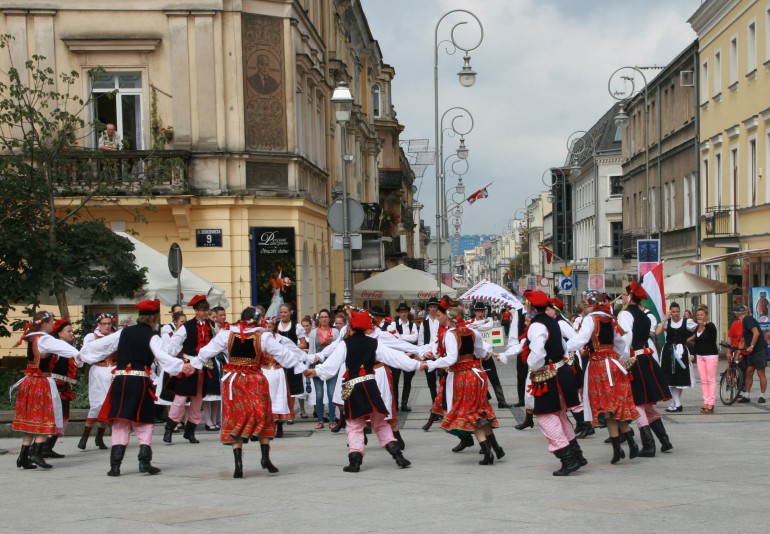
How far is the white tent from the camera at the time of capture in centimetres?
2008

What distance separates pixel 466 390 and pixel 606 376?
63.5 inches

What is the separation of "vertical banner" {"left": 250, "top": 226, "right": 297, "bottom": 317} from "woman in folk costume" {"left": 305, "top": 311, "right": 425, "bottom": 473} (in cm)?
1341

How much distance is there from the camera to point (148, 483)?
1224 cm

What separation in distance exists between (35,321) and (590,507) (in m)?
7.17

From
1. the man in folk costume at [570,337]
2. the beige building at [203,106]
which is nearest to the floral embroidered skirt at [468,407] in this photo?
the man in folk costume at [570,337]

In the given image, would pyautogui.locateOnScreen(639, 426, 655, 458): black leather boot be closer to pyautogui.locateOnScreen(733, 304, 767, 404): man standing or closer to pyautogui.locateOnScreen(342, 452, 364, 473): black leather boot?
pyautogui.locateOnScreen(342, 452, 364, 473): black leather boot

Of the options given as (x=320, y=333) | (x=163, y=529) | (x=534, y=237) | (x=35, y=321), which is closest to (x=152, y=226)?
(x=320, y=333)

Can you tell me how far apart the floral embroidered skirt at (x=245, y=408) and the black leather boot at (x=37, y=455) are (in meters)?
2.59

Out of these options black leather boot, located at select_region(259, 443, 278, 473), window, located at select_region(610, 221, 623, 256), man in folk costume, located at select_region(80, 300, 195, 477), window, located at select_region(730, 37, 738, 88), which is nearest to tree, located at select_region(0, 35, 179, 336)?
man in folk costume, located at select_region(80, 300, 195, 477)

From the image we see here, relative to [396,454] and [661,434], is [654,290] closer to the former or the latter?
[661,434]

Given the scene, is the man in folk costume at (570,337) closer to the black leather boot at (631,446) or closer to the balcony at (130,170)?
the black leather boot at (631,446)

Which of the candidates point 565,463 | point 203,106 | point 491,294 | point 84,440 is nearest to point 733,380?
point 565,463

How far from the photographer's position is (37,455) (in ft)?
45.5

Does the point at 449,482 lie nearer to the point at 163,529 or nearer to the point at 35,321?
the point at 163,529
